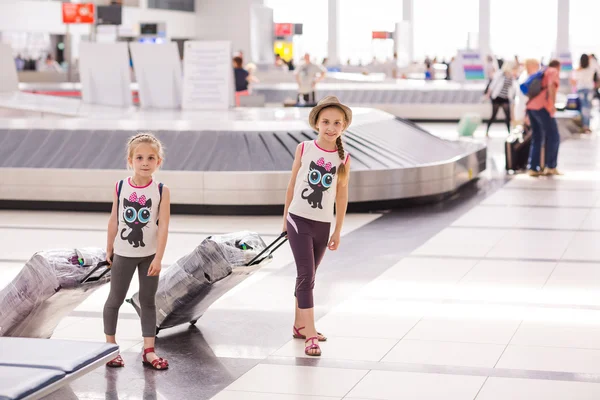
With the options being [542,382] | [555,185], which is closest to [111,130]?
[555,185]

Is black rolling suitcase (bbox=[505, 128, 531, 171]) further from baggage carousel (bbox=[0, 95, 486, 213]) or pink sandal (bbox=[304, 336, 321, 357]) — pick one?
pink sandal (bbox=[304, 336, 321, 357])

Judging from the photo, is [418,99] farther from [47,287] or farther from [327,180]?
[47,287]

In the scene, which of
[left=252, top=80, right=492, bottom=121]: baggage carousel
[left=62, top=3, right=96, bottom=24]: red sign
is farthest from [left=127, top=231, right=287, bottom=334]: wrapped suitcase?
[left=62, top=3, right=96, bottom=24]: red sign

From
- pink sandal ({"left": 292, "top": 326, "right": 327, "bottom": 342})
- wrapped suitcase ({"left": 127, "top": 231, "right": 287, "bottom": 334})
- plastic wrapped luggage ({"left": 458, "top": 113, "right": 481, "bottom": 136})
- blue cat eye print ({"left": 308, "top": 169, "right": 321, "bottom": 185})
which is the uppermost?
blue cat eye print ({"left": 308, "top": 169, "right": 321, "bottom": 185})

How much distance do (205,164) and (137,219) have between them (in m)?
6.58

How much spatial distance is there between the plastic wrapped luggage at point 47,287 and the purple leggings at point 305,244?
3.44 ft

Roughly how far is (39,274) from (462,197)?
28.5ft

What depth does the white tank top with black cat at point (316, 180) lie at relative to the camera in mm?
5473

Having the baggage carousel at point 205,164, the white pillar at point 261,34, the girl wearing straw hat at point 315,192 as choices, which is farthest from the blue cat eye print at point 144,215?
the white pillar at point 261,34

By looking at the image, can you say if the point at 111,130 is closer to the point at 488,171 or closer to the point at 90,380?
the point at 488,171

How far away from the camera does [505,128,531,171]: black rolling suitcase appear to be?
15312mm

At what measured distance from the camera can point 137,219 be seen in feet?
16.5

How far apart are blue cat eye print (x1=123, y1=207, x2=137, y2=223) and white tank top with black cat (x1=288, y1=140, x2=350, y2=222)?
37.4 inches

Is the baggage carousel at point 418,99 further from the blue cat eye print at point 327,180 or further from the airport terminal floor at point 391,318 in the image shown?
the blue cat eye print at point 327,180
